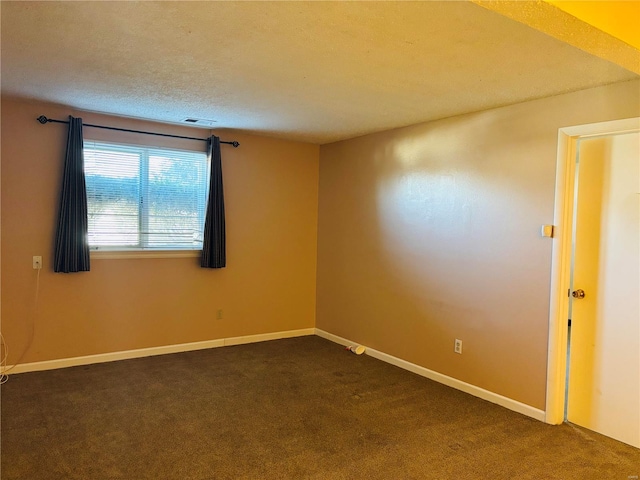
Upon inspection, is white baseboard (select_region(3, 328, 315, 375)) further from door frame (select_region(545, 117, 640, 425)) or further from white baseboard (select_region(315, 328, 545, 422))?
door frame (select_region(545, 117, 640, 425))

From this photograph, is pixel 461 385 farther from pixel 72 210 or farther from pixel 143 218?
pixel 72 210

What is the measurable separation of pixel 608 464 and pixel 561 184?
1.77 meters

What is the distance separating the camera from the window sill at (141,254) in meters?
4.37

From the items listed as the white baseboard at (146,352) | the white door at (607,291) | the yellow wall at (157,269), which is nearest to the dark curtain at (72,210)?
the yellow wall at (157,269)

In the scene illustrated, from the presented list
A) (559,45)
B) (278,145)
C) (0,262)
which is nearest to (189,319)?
(0,262)

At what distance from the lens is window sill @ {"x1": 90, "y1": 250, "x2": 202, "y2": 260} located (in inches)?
172

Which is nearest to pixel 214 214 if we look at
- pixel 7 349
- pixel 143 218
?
pixel 143 218

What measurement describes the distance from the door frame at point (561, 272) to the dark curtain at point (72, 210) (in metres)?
3.90

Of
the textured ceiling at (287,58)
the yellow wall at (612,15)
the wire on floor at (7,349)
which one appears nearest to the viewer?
the yellow wall at (612,15)

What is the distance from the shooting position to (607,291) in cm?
310

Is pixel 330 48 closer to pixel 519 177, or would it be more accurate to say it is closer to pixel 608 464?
pixel 519 177

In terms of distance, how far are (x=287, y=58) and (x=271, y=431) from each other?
2348 mm

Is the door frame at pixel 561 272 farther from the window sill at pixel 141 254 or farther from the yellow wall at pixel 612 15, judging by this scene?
the window sill at pixel 141 254

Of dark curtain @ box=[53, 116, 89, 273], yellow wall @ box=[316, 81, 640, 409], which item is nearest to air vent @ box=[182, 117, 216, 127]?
dark curtain @ box=[53, 116, 89, 273]
